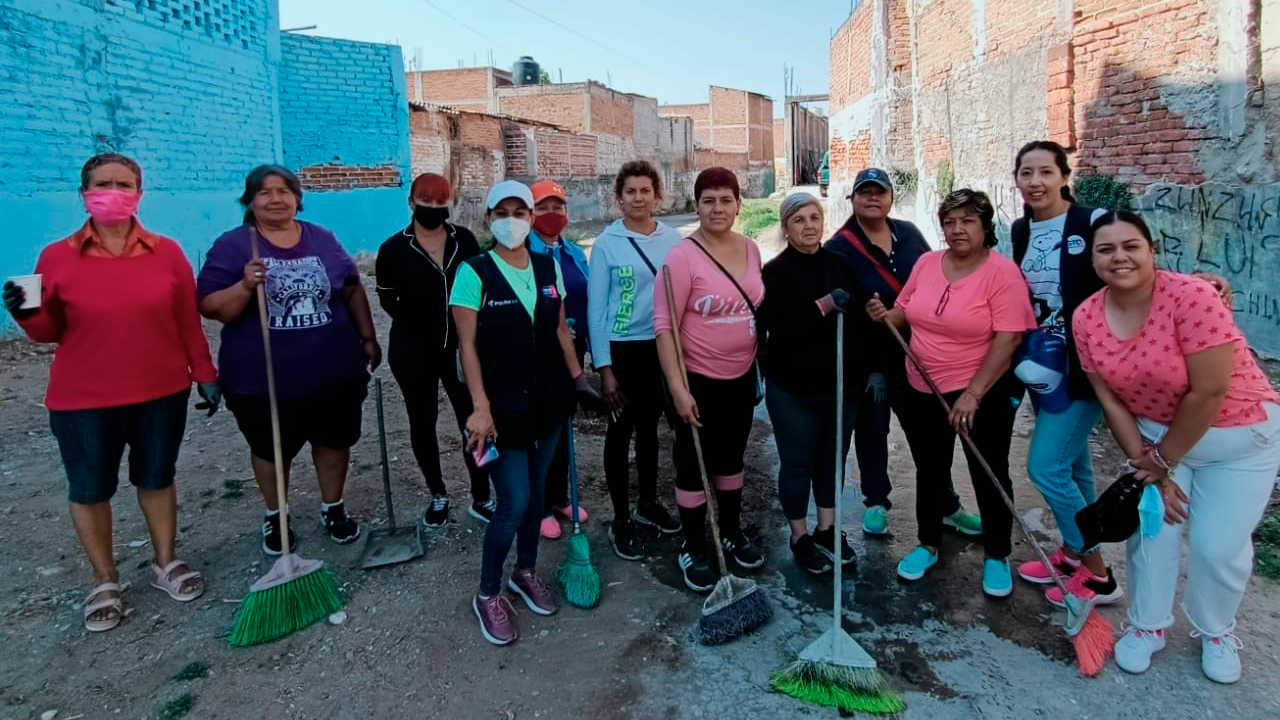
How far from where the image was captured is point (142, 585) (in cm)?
340

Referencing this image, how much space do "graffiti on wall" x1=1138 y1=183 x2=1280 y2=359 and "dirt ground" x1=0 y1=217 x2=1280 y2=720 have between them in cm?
230

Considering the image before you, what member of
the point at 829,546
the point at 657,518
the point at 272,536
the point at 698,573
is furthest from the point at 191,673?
the point at 829,546

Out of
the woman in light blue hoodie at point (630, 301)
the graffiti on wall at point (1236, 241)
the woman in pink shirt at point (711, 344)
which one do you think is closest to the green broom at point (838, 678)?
the woman in pink shirt at point (711, 344)

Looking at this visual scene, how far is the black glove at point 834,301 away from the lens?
2.96 meters

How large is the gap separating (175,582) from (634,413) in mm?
2015

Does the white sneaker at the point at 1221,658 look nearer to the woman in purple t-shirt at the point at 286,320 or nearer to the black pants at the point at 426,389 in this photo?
the black pants at the point at 426,389

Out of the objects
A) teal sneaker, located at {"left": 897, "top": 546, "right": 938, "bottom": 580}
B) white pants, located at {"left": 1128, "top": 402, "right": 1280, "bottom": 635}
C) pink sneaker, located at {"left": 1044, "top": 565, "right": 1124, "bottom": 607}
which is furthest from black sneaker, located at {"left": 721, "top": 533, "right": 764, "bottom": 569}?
white pants, located at {"left": 1128, "top": 402, "right": 1280, "bottom": 635}

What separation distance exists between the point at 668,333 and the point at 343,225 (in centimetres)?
1070

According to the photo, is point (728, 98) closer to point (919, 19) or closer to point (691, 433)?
point (919, 19)

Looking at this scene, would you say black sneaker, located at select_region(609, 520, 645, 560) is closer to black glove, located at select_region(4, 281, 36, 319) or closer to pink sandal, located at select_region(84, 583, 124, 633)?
pink sandal, located at select_region(84, 583, 124, 633)

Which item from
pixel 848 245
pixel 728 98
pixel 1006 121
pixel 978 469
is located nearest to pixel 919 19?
pixel 1006 121

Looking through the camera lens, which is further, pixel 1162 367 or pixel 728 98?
pixel 728 98

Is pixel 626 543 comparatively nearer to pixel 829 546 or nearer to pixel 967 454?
pixel 829 546

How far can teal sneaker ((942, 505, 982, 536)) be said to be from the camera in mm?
3768
